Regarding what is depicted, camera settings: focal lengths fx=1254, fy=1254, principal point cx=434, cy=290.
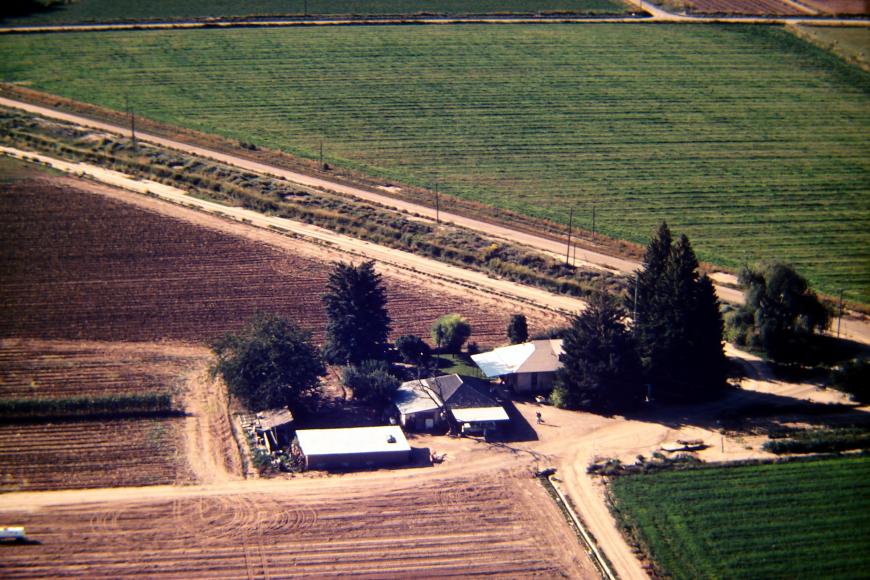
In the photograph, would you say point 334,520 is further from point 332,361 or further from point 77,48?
point 77,48

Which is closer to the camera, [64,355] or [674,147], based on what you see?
[64,355]

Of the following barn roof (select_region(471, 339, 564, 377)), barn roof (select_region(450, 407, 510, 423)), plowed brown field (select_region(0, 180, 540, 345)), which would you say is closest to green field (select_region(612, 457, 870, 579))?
barn roof (select_region(450, 407, 510, 423))

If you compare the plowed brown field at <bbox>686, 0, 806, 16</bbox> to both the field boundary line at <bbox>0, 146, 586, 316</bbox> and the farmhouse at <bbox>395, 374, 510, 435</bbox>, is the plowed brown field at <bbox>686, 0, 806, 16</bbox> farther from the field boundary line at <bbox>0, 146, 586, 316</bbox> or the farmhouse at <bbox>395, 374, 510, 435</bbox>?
the farmhouse at <bbox>395, 374, 510, 435</bbox>

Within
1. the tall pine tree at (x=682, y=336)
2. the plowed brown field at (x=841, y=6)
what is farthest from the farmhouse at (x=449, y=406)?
the plowed brown field at (x=841, y=6)

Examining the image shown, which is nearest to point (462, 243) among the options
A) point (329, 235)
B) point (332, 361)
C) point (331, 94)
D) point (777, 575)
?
point (329, 235)

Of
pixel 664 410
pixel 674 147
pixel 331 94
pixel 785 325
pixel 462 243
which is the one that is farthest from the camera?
pixel 331 94

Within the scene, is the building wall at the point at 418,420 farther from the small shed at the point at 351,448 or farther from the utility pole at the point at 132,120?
the utility pole at the point at 132,120
